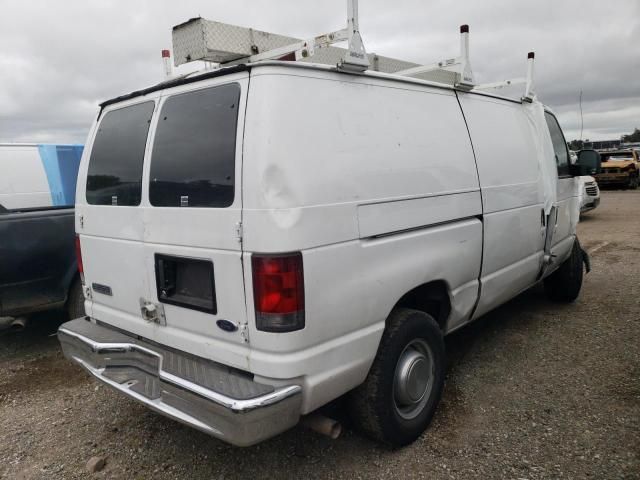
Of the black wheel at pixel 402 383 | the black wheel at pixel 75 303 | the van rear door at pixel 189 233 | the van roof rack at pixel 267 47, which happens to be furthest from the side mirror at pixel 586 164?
the black wheel at pixel 75 303

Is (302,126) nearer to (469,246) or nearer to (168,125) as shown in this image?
(168,125)

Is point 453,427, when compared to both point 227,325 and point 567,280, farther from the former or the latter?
point 567,280

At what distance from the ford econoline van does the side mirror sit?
6.62 ft

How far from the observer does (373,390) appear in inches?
105

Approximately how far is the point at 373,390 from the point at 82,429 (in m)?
2.07

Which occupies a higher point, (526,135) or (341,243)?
(526,135)

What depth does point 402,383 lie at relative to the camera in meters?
2.84

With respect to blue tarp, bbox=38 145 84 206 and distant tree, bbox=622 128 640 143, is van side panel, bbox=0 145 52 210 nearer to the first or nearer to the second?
blue tarp, bbox=38 145 84 206

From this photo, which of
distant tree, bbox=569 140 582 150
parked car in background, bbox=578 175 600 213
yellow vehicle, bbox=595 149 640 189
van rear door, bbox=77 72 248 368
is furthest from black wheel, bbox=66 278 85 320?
distant tree, bbox=569 140 582 150

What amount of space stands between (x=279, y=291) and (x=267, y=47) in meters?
1.61

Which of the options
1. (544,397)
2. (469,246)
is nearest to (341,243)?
(469,246)

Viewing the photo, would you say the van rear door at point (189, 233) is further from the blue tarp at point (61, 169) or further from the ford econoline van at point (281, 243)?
the blue tarp at point (61, 169)

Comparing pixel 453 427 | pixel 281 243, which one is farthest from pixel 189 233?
pixel 453 427

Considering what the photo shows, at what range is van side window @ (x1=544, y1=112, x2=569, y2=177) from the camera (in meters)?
4.85
